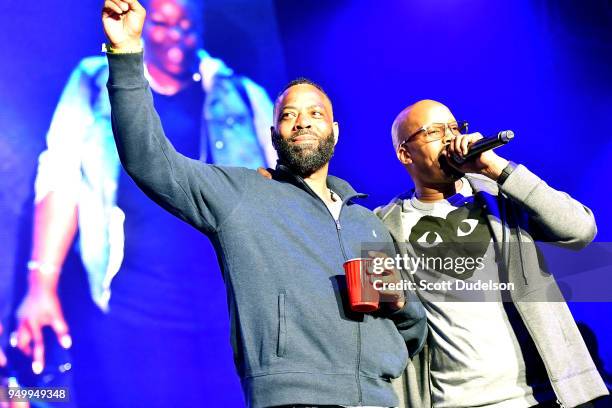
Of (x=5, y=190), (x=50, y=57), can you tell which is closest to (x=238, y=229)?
(x=5, y=190)

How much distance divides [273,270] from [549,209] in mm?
757

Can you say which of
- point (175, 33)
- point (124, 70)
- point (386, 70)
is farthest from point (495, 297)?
point (175, 33)

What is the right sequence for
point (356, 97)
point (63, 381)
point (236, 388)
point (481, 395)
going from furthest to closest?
point (356, 97) → point (236, 388) → point (63, 381) → point (481, 395)

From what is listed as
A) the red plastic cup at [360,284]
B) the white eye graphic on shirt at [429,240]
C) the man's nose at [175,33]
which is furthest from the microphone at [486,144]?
the man's nose at [175,33]

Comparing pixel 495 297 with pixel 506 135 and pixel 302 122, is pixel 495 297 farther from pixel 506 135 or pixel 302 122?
pixel 302 122

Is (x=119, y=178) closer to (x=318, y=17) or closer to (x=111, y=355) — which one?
(x=111, y=355)

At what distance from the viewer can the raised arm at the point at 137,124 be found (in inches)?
57.6

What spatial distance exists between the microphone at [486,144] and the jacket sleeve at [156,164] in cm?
64

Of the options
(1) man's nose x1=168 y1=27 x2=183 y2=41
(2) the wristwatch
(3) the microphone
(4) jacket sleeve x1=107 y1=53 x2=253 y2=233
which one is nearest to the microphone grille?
(3) the microphone

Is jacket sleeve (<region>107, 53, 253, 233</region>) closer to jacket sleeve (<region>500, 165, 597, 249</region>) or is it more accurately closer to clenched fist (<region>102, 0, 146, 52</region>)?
clenched fist (<region>102, 0, 146, 52</region>)

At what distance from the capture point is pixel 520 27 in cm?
305

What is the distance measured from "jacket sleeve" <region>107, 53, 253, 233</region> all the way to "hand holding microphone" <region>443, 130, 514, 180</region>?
64 cm

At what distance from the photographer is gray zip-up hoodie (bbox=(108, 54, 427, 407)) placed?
4.91 feet

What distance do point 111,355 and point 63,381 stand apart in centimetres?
20
